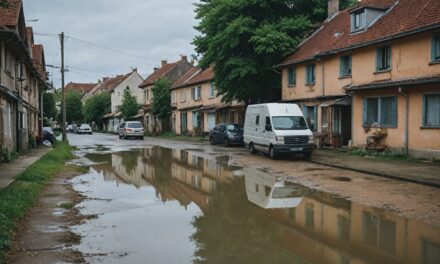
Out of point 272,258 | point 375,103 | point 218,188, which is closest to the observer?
point 272,258

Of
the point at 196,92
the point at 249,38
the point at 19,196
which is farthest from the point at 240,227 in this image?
the point at 196,92

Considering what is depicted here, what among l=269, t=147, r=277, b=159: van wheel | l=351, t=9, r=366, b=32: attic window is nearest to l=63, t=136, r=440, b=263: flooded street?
l=269, t=147, r=277, b=159: van wheel

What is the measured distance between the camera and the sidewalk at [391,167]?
45.5 feet

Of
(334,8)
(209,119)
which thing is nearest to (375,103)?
(334,8)

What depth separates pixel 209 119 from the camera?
48.0 metres

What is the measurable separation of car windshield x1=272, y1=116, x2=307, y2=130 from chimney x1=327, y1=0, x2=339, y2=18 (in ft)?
46.0

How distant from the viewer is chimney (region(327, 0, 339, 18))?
108 feet

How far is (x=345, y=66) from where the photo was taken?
1022 inches

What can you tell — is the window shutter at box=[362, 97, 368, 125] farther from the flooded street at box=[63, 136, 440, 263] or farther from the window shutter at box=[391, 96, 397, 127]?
the flooded street at box=[63, 136, 440, 263]

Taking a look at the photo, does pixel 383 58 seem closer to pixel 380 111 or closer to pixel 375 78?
pixel 375 78

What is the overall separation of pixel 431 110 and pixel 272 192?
10757 mm

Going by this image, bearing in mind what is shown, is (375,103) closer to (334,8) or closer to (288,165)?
(288,165)

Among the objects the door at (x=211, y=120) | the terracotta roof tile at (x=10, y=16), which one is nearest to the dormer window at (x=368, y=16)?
the terracotta roof tile at (x=10, y=16)

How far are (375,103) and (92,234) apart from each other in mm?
18487
